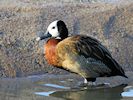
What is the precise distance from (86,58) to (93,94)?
68 cm

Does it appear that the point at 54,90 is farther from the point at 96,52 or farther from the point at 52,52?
the point at 96,52

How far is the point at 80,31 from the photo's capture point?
1067 centimetres

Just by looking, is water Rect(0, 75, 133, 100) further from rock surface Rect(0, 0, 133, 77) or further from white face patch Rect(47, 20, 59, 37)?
white face patch Rect(47, 20, 59, 37)

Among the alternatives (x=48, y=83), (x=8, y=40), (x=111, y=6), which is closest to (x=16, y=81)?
(x=48, y=83)

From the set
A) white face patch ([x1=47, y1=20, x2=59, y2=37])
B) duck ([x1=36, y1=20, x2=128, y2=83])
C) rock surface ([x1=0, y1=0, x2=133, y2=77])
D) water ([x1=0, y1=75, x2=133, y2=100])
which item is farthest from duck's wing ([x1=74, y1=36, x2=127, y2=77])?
rock surface ([x1=0, y1=0, x2=133, y2=77])

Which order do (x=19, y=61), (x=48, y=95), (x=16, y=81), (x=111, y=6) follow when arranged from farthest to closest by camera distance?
1. (x=111, y=6)
2. (x=19, y=61)
3. (x=16, y=81)
4. (x=48, y=95)

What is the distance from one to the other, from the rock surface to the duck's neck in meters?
0.48

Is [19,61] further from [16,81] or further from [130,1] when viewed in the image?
[130,1]

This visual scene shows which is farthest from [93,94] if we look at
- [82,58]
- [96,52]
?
[96,52]

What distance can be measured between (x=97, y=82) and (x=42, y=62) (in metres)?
1.02

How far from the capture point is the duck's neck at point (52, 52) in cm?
912

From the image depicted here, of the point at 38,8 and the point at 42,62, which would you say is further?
the point at 38,8

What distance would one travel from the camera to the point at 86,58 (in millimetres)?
9133

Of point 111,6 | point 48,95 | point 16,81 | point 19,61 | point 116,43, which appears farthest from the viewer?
point 111,6
